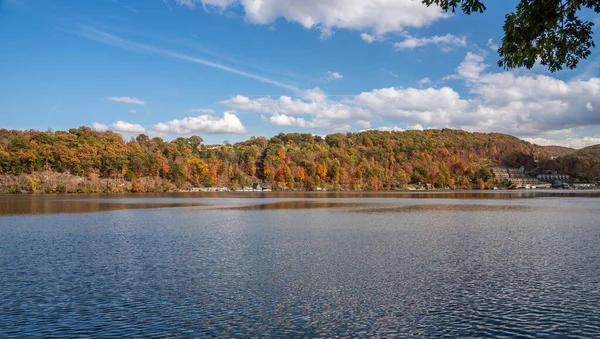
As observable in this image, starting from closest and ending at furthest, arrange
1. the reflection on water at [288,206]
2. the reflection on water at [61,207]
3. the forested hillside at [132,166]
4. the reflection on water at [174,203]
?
the reflection on water at [61,207] < the reflection on water at [174,203] < the reflection on water at [288,206] < the forested hillside at [132,166]

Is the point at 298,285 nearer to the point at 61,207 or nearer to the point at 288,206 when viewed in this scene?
the point at 288,206

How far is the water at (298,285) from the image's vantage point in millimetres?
11867

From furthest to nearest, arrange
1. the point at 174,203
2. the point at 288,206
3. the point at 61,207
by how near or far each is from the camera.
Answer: the point at 174,203 → the point at 288,206 → the point at 61,207

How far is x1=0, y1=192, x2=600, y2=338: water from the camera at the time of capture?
467 inches

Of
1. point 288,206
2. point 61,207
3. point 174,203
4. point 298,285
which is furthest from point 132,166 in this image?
point 298,285

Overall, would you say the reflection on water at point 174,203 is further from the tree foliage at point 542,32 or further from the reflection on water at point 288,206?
the tree foliage at point 542,32

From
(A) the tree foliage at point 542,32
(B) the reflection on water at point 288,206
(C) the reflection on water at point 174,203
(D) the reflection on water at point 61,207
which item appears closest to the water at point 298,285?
(A) the tree foliage at point 542,32

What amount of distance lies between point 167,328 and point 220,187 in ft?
558

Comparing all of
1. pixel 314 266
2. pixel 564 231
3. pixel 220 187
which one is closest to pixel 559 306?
pixel 314 266

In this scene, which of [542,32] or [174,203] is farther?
[174,203]

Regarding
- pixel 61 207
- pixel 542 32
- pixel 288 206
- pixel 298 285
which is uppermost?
pixel 542 32

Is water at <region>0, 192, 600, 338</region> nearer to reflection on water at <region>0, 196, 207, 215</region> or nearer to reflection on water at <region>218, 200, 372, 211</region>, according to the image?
reflection on water at <region>0, 196, 207, 215</region>

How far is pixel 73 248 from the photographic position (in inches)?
960

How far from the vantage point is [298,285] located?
16.4 metres
